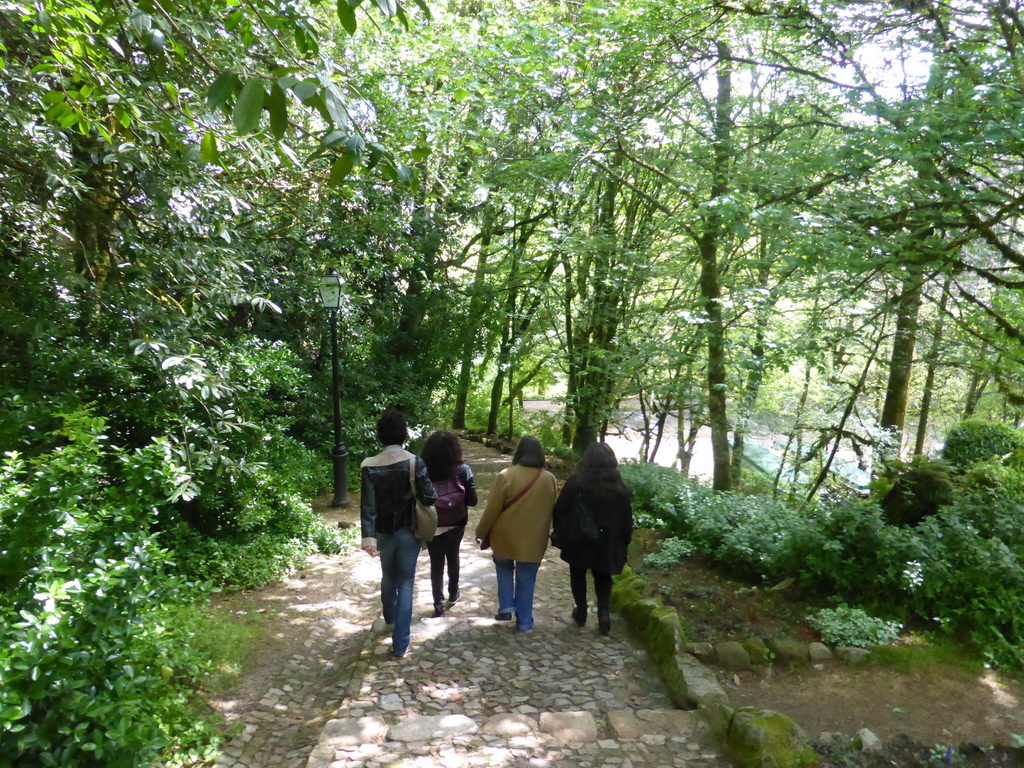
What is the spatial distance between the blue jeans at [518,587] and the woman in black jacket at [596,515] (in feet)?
1.26

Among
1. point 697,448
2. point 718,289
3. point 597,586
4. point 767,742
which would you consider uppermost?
point 718,289

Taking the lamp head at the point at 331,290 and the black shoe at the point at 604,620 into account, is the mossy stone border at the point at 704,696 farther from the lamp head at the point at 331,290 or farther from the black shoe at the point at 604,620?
the lamp head at the point at 331,290

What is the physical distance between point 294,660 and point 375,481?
1735 millimetres

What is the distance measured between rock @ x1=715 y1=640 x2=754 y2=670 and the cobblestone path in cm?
51

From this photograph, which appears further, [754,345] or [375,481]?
[754,345]

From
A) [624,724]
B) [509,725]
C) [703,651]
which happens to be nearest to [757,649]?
[703,651]

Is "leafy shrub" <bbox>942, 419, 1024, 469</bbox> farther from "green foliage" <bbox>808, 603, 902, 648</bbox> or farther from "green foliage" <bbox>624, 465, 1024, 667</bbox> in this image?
"green foliage" <bbox>808, 603, 902, 648</bbox>

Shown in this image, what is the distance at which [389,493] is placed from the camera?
16.2 ft

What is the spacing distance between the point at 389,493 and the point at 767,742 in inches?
114

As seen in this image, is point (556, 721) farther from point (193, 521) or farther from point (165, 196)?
point (165, 196)

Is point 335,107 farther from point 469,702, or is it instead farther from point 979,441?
point 979,441

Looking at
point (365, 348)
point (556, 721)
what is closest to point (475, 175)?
point (365, 348)

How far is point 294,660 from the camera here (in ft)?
17.6

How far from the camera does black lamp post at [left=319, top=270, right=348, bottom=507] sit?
9.48 meters
